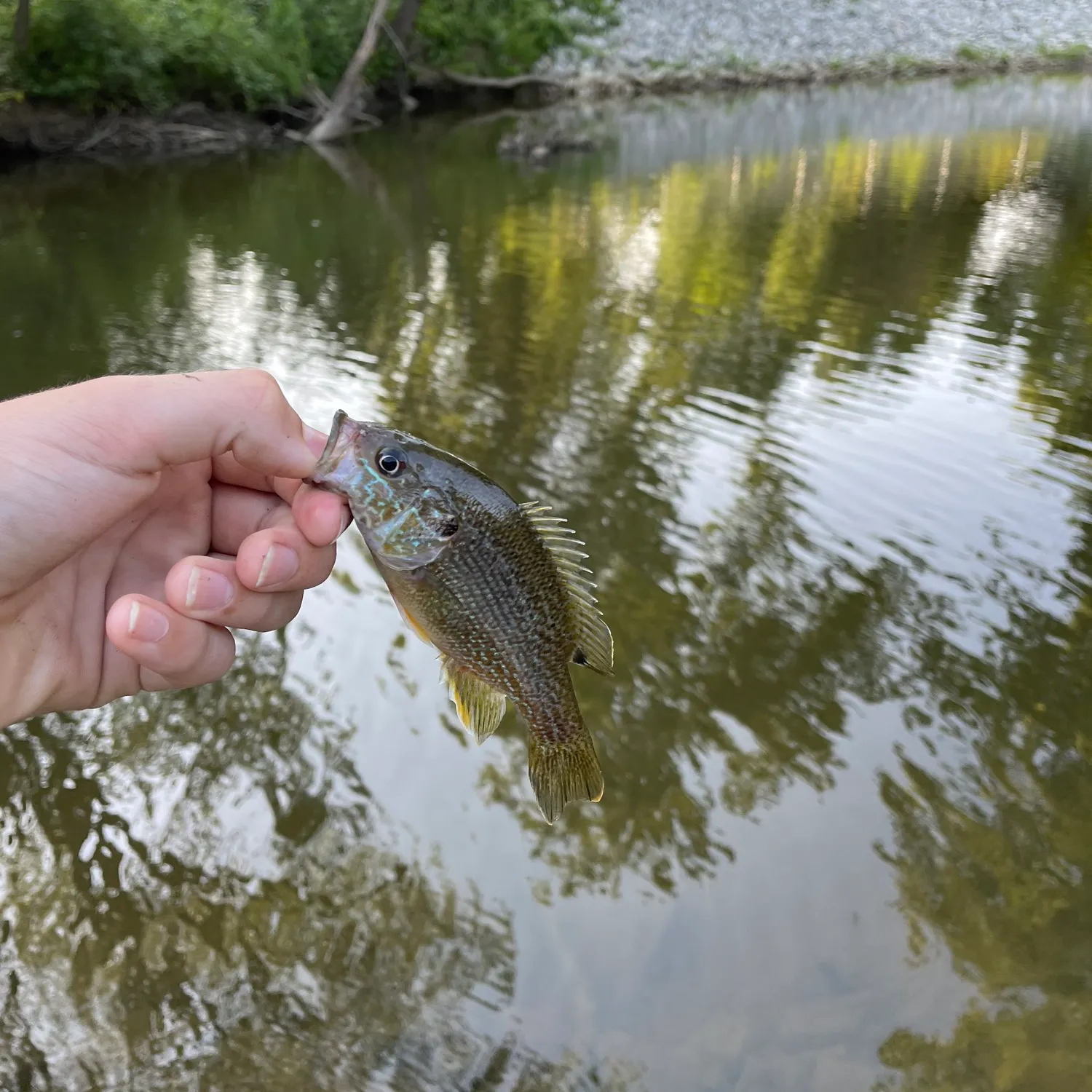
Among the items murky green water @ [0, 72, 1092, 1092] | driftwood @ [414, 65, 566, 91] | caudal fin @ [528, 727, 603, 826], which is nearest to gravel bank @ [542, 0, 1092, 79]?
driftwood @ [414, 65, 566, 91]

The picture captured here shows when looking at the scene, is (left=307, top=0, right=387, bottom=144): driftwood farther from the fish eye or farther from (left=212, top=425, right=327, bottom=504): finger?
the fish eye

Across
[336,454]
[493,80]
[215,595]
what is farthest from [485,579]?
[493,80]

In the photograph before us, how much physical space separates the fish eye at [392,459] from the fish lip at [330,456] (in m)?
0.10

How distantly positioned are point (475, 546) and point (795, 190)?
2378cm

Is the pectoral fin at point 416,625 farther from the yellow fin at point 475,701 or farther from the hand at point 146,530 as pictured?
the hand at point 146,530

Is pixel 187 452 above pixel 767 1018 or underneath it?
above

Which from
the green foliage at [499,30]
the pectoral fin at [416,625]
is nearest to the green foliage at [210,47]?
the green foliage at [499,30]

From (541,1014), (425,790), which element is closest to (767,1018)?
(541,1014)

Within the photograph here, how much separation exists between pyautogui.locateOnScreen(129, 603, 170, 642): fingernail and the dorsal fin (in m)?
1.03

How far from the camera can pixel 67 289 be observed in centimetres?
1349

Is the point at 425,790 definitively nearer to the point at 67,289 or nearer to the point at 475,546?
the point at 475,546

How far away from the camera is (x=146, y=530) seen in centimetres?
280

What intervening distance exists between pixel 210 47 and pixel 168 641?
33013 millimetres

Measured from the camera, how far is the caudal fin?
2.54 metres
